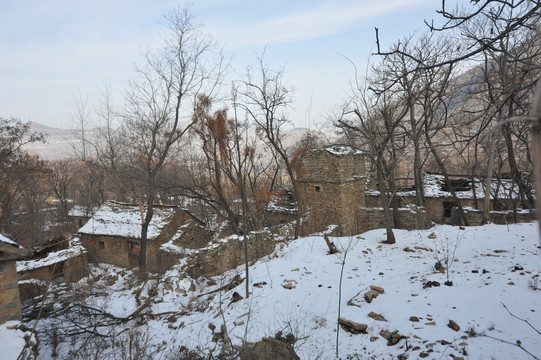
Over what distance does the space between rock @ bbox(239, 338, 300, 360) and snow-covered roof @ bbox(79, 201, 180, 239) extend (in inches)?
477

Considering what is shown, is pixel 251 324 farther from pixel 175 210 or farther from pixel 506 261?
pixel 175 210

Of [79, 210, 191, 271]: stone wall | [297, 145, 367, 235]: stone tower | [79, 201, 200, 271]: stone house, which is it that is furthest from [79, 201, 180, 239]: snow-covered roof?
[297, 145, 367, 235]: stone tower

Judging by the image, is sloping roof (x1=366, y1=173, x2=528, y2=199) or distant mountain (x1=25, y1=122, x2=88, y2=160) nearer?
sloping roof (x1=366, y1=173, x2=528, y2=199)

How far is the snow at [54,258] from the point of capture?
13.0 m

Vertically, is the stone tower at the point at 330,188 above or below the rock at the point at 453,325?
above

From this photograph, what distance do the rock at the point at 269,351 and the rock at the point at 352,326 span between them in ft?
3.09

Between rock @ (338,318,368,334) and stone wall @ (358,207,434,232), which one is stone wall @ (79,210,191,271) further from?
rock @ (338,318,368,334)

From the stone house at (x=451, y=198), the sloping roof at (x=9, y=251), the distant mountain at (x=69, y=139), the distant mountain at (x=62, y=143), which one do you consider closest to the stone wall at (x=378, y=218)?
the stone house at (x=451, y=198)

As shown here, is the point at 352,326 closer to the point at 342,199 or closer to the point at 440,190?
the point at 342,199

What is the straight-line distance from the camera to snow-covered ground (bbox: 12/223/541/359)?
3613mm

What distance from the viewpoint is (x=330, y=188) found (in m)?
13.7

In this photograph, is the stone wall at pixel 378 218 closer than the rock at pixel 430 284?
No

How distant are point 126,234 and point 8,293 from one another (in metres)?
10.1

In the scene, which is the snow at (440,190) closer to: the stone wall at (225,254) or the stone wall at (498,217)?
the stone wall at (498,217)
